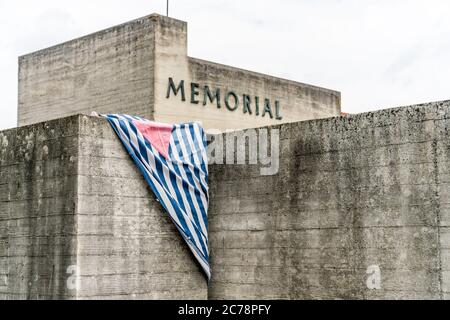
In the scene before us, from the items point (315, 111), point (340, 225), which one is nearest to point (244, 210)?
point (340, 225)

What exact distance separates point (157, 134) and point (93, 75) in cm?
1176

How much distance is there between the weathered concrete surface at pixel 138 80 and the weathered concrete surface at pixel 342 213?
997 centimetres

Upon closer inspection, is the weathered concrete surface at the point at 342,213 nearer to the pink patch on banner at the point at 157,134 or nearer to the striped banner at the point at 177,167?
the striped banner at the point at 177,167

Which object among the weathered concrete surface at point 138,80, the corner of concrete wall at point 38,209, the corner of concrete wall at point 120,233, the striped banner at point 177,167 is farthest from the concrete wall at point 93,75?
the corner of concrete wall at point 120,233

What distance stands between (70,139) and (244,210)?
2564mm

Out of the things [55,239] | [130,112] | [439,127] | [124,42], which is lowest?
[55,239]

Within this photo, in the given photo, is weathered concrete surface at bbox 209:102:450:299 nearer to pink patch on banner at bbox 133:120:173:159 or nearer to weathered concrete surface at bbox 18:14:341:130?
pink patch on banner at bbox 133:120:173:159

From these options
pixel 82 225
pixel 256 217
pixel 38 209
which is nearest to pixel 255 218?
pixel 256 217

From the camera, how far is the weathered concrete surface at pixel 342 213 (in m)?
8.98

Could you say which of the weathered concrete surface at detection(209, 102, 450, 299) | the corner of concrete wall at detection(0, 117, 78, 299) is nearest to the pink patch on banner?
the weathered concrete surface at detection(209, 102, 450, 299)

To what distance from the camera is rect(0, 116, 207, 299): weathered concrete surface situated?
9.87 meters

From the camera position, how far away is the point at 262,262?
10.5 metres
